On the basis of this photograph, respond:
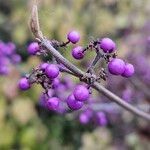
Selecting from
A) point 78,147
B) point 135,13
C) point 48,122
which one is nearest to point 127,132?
point 78,147

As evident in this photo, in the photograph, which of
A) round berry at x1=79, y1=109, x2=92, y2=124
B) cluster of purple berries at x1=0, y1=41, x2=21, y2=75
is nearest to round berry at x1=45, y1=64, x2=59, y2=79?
round berry at x1=79, y1=109, x2=92, y2=124

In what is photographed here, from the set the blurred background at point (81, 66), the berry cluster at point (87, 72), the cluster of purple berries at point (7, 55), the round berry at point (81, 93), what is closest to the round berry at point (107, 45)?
the berry cluster at point (87, 72)

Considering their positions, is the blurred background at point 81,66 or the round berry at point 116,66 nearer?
the round berry at point 116,66

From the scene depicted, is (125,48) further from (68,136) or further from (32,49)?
(32,49)

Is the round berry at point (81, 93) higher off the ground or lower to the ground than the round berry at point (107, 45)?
lower

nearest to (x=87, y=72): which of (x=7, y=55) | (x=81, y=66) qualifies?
(x=7, y=55)

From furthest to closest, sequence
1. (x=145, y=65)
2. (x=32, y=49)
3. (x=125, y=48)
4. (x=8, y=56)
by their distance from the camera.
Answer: (x=125, y=48) → (x=145, y=65) → (x=8, y=56) → (x=32, y=49)

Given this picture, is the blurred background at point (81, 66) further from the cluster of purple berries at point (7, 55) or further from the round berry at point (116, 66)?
the round berry at point (116, 66)
